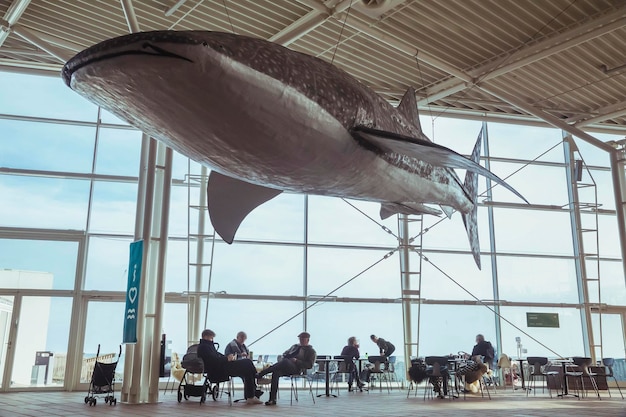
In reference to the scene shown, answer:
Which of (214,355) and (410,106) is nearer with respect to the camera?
(410,106)

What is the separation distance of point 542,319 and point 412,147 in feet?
44.3

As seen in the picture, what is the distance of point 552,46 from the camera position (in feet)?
29.8

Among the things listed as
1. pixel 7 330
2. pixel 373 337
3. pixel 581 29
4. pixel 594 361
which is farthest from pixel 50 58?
pixel 594 361

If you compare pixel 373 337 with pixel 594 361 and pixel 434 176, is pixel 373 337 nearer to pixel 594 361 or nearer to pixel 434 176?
pixel 594 361

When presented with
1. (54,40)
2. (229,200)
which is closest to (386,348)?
(54,40)

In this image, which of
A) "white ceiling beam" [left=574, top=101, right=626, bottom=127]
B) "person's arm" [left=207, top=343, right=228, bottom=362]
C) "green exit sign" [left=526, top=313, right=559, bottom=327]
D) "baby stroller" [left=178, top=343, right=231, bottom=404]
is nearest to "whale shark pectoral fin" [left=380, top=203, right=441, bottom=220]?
"person's arm" [left=207, top=343, right=228, bottom=362]

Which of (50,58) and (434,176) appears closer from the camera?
(434,176)

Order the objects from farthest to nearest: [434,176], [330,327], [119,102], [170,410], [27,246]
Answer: [330,327] → [27,246] → [170,410] → [434,176] → [119,102]

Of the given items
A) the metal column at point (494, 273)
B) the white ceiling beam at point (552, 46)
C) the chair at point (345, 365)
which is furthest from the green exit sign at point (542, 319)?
the white ceiling beam at point (552, 46)

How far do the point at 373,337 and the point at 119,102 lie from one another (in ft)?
35.3

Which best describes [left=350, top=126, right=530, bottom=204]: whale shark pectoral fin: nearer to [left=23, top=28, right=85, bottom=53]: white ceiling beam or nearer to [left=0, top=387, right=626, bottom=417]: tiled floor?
[left=0, top=387, right=626, bottom=417]: tiled floor

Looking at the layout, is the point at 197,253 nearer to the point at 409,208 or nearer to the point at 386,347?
the point at 386,347

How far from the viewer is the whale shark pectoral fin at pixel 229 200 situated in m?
2.40

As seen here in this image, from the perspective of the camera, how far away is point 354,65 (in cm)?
1031
